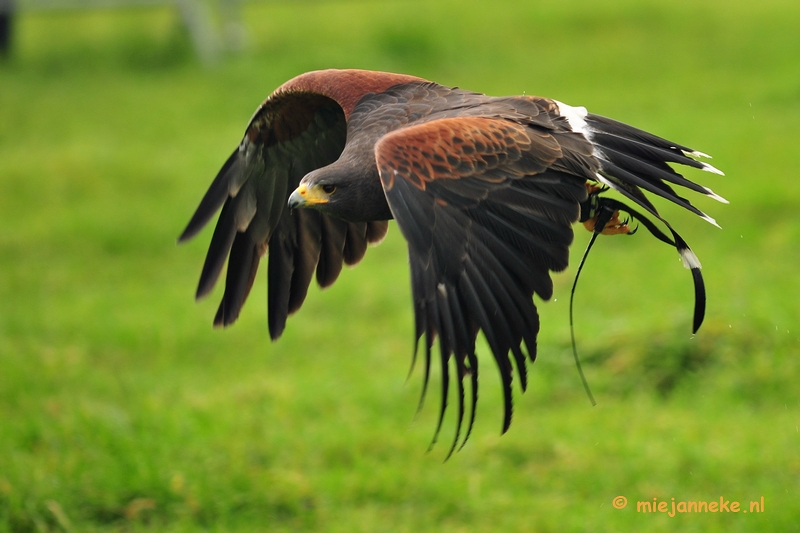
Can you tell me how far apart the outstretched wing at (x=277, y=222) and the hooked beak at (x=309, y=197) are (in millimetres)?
893

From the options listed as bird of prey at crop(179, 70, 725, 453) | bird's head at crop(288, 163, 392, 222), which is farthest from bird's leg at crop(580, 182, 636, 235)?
bird's head at crop(288, 163, 392, 222)

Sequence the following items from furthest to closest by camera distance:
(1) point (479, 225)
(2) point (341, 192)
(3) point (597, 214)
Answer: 1. (3) point (597, 214)
2. (2) point (341, 192)
3. (1) point (479, 225)

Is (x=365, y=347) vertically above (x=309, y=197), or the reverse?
(x=309, y=197)

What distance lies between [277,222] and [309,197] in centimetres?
97

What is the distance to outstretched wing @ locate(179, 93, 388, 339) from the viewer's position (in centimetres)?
586

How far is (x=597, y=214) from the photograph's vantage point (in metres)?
5.21

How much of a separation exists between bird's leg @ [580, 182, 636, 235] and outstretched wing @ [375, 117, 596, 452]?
382 mm

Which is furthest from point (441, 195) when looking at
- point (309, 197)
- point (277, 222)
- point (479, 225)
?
point (277, 222)

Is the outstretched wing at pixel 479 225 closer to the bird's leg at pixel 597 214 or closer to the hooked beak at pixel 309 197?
the bird's leg at pixel 597 214

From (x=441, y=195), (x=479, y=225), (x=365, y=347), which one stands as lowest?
(x=365, y=347)

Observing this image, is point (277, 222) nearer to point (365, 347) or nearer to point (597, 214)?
point (597, 214)

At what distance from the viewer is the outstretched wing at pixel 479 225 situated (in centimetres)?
423

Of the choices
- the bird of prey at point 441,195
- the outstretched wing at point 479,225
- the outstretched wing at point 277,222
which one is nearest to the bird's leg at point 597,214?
the bird of prey at point 441,195

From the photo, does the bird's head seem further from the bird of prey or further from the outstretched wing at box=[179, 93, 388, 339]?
the outstretched wing at box=[179, 93, 388, 339]
